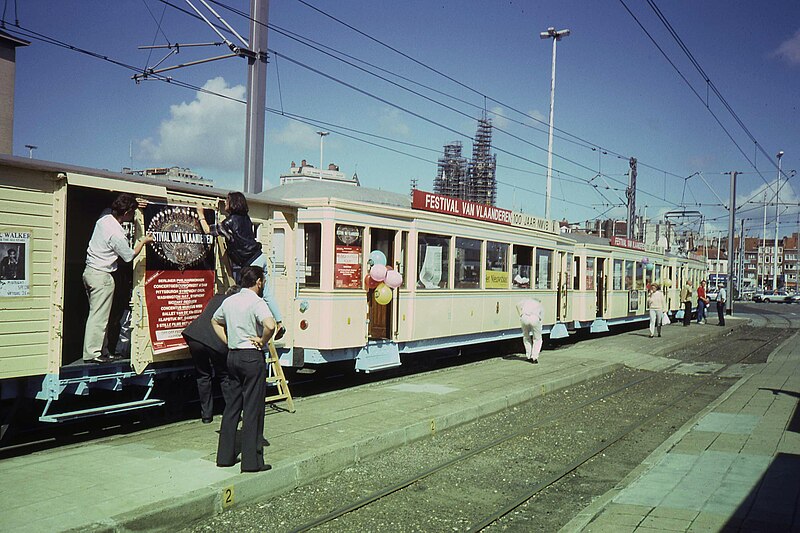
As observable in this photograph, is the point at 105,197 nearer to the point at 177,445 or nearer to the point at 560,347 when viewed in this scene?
the point at 177,445

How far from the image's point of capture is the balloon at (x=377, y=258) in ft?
40.3

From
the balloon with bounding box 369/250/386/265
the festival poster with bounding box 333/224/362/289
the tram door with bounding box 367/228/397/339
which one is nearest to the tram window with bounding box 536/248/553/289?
the tram door with bounding box 367/228/397/339

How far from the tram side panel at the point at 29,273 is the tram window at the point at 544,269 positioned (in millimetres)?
13071

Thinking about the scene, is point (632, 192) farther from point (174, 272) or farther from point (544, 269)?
point (174, 272)

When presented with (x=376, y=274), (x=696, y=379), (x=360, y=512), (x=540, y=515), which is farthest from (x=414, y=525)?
(x=696, y=379)

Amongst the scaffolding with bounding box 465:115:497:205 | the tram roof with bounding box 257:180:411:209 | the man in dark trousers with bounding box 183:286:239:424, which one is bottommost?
the man in dark trousers with bounding box 183:286:239:424

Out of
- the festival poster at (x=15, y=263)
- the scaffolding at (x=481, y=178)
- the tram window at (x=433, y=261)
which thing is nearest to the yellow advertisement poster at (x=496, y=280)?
the tram window at (x=433, y=261)

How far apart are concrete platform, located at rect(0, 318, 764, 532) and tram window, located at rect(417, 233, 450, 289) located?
1.75 m

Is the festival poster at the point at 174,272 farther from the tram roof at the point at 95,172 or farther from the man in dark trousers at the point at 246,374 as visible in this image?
the man in dark trousers at the point at 246,374

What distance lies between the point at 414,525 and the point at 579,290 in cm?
1730

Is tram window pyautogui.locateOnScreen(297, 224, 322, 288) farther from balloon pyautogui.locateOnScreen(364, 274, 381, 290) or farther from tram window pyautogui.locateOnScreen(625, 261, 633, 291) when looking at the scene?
tram window pyautogui.locateOnScreen(625, 261, 633, 291)

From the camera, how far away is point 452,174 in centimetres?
14388

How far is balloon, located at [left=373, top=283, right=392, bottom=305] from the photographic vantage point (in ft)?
40.1

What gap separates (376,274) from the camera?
12.1 meters
